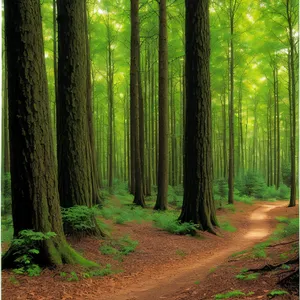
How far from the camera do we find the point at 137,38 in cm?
1431

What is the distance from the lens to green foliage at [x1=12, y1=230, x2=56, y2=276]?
17.7 ft

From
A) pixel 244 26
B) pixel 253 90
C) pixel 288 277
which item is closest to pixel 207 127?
pixel 288 277

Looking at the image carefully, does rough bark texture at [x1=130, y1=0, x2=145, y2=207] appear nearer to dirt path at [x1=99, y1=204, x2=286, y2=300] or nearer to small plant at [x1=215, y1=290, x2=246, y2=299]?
dirt path at [x1=99, y1=204, x2=286, y2=300]

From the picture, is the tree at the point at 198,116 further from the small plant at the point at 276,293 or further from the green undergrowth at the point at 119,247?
the small plant at the point at 276,293

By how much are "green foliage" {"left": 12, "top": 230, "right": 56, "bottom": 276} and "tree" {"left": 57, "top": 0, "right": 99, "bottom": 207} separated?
87.4 inches

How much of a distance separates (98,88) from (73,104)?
690 inches

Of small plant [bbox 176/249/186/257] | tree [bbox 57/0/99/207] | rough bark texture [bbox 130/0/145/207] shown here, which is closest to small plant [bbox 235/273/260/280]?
small plant [bbox 176/249/186/257]

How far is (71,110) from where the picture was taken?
7816mm

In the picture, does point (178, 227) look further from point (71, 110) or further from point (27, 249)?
point (27, 249)

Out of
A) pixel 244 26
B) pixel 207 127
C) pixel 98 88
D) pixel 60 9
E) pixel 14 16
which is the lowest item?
pixel 207 127

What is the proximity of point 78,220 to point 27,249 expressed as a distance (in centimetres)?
203

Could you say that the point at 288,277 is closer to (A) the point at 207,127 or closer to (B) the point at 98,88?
(A) the point at 207,127

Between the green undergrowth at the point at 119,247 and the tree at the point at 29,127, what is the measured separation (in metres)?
1.65

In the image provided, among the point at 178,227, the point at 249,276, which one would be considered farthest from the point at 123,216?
the point at 249,276
